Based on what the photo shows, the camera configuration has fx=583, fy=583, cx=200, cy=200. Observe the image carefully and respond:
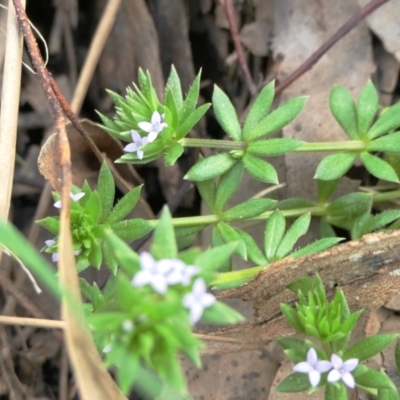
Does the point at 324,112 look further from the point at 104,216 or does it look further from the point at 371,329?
the point at 104,216

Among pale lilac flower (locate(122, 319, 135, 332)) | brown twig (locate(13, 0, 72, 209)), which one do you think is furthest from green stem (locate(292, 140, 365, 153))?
pale lilac flower (locate(122, 319, 135, 332))

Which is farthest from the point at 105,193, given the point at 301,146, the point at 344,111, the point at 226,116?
the point at 344,111

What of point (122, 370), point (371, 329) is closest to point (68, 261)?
point (122, 370)

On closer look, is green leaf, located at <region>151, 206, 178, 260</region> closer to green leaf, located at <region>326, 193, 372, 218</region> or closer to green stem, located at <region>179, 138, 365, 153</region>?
green stem, located at <region>179, 138, 365, 153</region>

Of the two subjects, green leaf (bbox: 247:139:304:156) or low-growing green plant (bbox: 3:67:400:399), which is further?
green leaf (bbox: 247:139:304:156)

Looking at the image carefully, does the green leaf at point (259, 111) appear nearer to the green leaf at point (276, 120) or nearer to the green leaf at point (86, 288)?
the green leaf at point (276, 120)

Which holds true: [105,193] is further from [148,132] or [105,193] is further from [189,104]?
[189,104]
